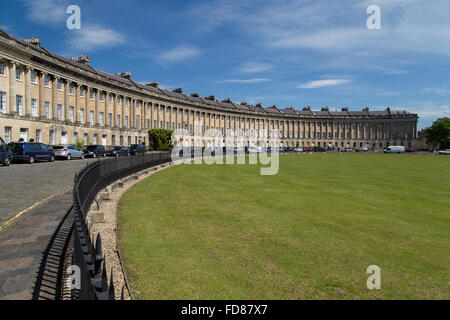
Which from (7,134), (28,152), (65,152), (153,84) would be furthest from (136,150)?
(153,84)

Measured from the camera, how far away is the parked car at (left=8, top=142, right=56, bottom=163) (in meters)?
26.2

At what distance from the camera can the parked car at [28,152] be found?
26.2 metres

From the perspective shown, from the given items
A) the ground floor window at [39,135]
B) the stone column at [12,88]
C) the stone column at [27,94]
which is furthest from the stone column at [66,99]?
the stone column at [12,88]

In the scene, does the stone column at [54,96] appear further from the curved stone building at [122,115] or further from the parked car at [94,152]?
the parked car at [94,152]

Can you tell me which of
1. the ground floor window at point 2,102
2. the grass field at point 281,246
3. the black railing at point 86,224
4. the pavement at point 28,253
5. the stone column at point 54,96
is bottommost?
the grass field at point 281,246

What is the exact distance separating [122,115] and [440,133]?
132221 millimetres

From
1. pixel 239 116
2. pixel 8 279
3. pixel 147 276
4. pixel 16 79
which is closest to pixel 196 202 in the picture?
pixel 147 276

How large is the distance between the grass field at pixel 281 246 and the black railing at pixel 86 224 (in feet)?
4.01

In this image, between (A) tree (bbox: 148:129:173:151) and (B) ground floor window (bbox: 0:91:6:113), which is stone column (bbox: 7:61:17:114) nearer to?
(B) ground floor window (bbox: 0:91:6:113)

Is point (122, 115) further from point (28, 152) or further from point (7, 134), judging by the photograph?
point (28, 152)

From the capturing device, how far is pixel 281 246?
24.7 feet

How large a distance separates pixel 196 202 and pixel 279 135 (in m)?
126

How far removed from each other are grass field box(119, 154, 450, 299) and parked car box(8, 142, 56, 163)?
59.3 feet
